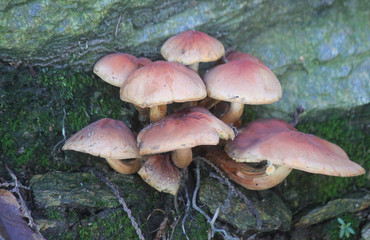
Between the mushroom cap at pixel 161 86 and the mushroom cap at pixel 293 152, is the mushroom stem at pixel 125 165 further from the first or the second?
the mushroom cap at pixel 293 152

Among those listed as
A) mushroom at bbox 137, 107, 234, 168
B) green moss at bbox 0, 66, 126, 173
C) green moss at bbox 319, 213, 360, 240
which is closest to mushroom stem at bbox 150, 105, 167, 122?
mushroom at bbox 137, 107, 234, 168

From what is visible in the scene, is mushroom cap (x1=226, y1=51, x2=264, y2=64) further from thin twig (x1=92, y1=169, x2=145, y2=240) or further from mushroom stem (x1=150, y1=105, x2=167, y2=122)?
thin twig (x1=92, y1=169, x2=145, y2=240)

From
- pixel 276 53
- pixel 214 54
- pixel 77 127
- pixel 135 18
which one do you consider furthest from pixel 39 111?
pixel 276 53

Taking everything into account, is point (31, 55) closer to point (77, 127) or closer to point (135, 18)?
point (77, 127)

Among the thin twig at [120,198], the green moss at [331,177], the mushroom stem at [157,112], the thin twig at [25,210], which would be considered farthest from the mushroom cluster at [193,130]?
the green moss at [331,177]

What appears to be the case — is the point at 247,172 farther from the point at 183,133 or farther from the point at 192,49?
the point at 192,49
